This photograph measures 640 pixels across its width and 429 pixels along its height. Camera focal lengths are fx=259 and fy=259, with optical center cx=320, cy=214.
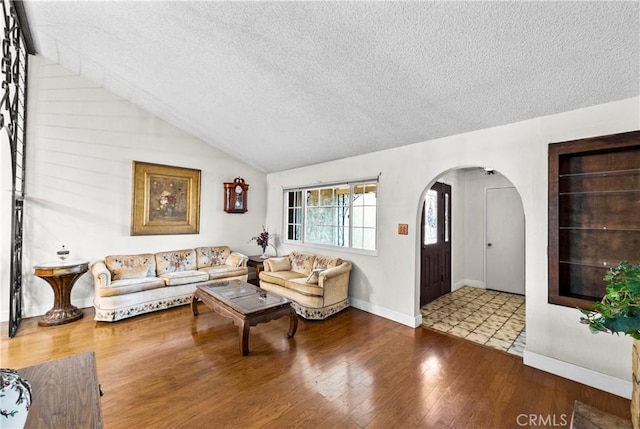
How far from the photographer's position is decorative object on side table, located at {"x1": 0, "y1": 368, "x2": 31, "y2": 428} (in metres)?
0.71

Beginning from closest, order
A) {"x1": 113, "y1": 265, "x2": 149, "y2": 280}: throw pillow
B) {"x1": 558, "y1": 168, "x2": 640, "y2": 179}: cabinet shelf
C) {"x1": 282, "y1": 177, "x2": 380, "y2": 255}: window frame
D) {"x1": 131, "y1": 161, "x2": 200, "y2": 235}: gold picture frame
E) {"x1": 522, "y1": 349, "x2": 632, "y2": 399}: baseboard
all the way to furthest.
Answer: {"x1": 522, "y1": 349, "x2": 632, "y2": 399}: baseboard < {"x1": 558, "y1": 168, "x2": 640, "y2": 179}: cabinet shelf < {"x1": 113, "y1": 265, "x2": 149, "y2": 280}: throw pillow < {"x1": 282, "y1": 177, "x2": 380, "y2": 255}: window frame < {"x1": 131, "y1": 161, "x2": 200, "y2": 235}: gold picture frame

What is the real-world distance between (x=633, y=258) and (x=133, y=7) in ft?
16.1

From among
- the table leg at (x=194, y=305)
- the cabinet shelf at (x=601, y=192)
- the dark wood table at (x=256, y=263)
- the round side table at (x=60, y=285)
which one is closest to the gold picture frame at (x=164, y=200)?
the round side table at (x=60, y=285)

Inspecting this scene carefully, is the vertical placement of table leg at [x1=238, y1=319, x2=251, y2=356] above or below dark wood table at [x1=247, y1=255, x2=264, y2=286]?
below

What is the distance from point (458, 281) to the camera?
5.11 m

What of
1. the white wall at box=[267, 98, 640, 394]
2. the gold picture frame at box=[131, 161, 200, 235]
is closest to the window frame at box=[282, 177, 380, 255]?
the white wall at box=[267, 98, 640, 394]

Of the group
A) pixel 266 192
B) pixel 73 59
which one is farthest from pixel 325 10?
pixel 266 192

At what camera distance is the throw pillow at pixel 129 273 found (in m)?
3.77

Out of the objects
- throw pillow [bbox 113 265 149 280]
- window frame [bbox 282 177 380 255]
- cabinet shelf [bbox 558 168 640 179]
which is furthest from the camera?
window frame [bbox 282 177 380 255]

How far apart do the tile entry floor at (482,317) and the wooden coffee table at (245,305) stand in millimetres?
1892

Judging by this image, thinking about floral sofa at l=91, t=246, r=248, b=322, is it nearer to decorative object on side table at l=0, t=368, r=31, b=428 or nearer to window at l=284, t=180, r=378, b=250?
window at l=284, t=180, r=378, b=250

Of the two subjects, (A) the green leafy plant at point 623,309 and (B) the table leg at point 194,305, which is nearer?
(A) the green leafy plant at point 623,309

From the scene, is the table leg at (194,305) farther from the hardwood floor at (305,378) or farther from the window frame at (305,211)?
the window frame at (305,211)

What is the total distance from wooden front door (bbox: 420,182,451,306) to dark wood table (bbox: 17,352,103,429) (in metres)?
3.86
